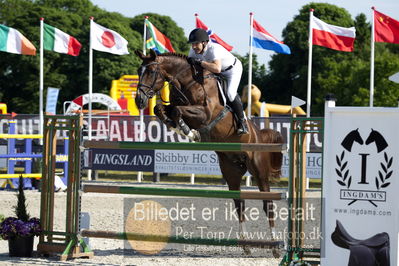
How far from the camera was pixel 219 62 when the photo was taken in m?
6.95

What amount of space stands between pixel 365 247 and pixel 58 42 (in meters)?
13.5

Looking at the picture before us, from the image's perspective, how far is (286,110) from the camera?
24.0m

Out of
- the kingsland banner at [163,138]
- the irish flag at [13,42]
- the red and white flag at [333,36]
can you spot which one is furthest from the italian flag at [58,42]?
the red and white flag at [333,36]

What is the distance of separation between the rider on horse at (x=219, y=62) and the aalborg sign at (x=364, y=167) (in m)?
2.11

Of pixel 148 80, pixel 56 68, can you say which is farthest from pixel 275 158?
pixel 56 68

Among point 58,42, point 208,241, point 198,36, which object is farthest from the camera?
point 58,42

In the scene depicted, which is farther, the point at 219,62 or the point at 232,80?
the point at 232,80

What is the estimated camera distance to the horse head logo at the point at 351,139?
5012 millimetres

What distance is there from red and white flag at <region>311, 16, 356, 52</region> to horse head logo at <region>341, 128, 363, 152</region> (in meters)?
10.5

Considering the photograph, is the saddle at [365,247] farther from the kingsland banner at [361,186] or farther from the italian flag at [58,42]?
the italian flag at [58,42]

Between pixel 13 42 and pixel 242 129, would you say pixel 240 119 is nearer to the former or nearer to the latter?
pixel 242 129

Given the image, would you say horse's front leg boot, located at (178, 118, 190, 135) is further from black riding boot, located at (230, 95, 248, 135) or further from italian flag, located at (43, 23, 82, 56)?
italian flag, located at (43, 23, 82, 56)

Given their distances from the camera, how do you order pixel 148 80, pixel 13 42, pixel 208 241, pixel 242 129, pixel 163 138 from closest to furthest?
pixel 208 241 < pixel 148 80 < pixel 242 129 < pixel 13 42 < pixel 163 138

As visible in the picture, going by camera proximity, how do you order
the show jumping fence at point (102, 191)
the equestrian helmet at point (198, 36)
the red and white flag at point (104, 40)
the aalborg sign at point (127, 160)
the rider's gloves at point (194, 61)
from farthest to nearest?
the red and white flag at point (104, 40) < the aalborg sign at point (127, 160) < the rider's gloves at point (194, 61) < the equestrian helmet at point (198, 36) < the show jumping fence at point (102, 191)
